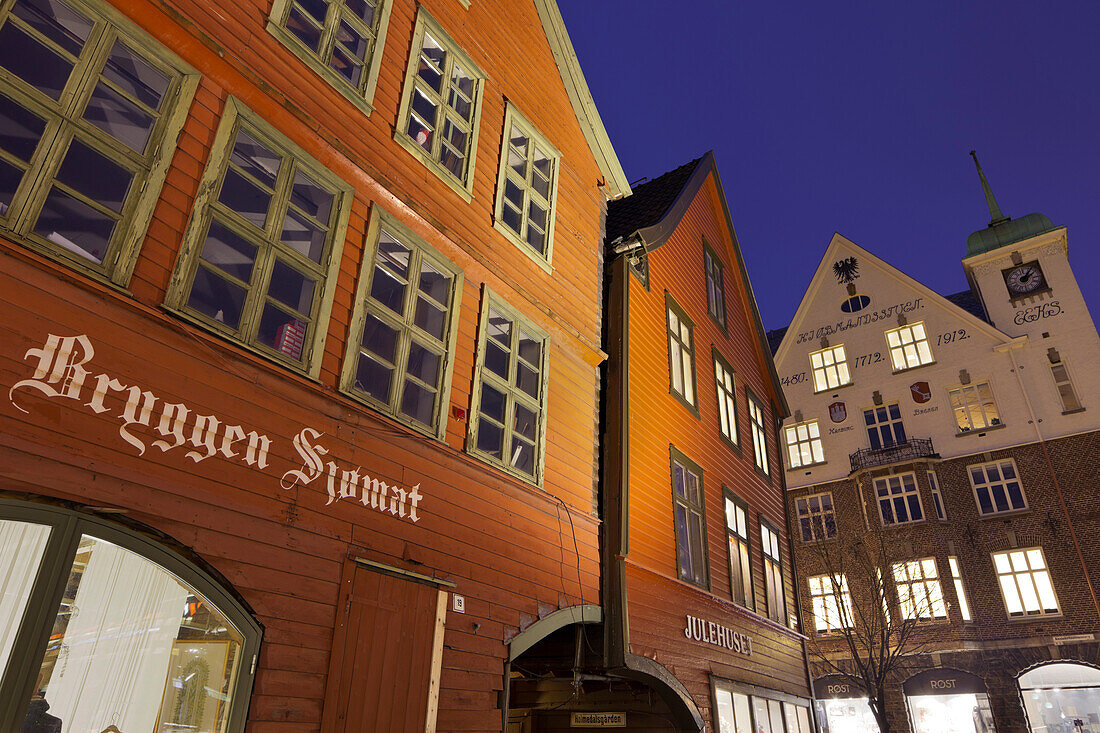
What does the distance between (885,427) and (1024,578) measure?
8041 mm

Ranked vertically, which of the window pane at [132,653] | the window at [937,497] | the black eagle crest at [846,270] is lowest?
the window pane at [132,653]

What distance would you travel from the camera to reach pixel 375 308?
6.97 meters

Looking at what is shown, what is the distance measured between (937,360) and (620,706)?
2642cm

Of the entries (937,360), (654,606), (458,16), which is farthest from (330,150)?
(937,360)

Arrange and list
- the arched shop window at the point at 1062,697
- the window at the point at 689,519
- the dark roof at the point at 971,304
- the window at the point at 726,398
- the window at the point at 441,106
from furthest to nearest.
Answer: the dark roof at the point at 971,304
the arched shop window at the point at 1062,697
the window at the point at 726,398
the window at the point at 689,519
the window at the point at 441,106

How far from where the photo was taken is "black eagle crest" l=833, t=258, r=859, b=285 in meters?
35.5

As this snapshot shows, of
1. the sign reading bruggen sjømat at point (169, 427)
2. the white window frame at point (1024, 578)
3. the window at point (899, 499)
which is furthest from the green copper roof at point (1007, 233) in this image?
the sign reading bruggen sjømat at point (169, 427)

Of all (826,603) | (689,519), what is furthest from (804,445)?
(689,519)

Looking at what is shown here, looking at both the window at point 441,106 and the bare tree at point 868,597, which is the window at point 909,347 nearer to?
the bare tree at point 868,597

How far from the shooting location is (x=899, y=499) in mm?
29344

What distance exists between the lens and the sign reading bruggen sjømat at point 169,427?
14.6 ft

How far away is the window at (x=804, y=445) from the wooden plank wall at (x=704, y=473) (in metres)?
15.2

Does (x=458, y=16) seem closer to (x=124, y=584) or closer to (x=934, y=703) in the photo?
(x=124, y=584)

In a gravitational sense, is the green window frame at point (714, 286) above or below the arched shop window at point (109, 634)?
above
